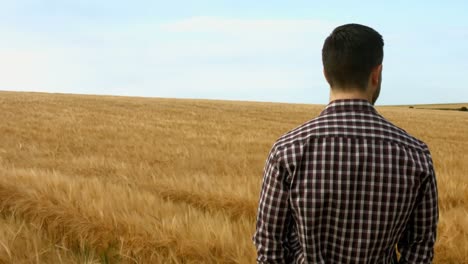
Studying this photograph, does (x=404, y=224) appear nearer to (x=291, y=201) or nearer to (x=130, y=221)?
(x=291, y=201)

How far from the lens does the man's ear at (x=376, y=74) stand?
4.80 ft

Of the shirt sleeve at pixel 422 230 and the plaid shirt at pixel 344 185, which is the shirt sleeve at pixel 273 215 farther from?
the shirt sleeve at pixel 422 230

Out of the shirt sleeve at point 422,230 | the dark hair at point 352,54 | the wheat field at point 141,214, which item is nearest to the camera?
the dark hair at point 352,54

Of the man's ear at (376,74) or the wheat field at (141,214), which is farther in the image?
the wheat field at (141,214)

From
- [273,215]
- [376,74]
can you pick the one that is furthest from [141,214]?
[376,74]

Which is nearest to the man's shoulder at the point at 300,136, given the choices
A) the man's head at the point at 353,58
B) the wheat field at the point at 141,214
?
the man's head at the point at 353,58

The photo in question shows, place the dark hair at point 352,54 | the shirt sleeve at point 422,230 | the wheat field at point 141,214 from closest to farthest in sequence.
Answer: the dark hair at point 352,54
the shirt sleeve at point 422,230
the wheat field at point 141,214

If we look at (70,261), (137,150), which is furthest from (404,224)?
(137,150)

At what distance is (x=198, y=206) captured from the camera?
4.22 m

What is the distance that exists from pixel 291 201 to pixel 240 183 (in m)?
3.02

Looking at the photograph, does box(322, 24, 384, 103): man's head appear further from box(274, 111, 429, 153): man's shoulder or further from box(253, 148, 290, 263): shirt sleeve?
box(253, 148, 290, 263): shirt sleeve

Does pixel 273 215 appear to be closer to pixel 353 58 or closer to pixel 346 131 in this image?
pixel 346 131

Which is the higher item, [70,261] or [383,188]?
[383,188]

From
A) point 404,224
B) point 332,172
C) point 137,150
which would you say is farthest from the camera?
point 137,150
